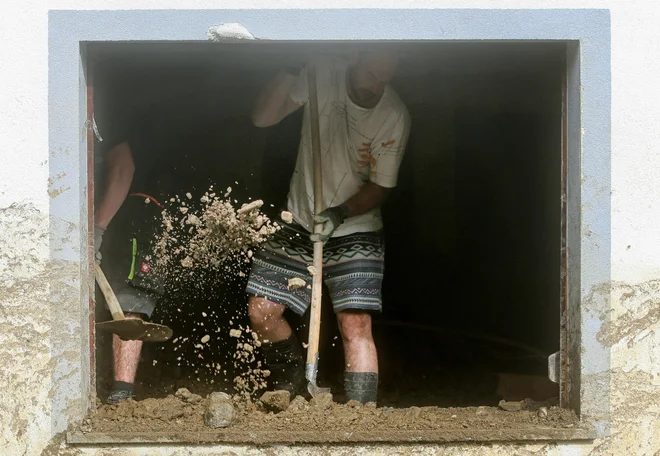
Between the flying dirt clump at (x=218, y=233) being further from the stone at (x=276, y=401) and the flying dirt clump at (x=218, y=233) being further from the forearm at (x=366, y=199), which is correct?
the stone at (x=276, y=401)

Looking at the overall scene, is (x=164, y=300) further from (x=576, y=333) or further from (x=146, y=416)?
(x=576, y=333)

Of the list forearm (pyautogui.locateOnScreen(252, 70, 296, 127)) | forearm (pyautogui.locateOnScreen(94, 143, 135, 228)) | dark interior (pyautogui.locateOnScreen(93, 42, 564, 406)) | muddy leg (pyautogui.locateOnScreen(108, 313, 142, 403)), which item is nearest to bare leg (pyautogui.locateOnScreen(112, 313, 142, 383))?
muddy leg (pyautogui.locateOnScreen(108, 313, 142, 403))

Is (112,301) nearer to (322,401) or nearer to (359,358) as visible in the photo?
(322,401)

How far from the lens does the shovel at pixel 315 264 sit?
464 cm

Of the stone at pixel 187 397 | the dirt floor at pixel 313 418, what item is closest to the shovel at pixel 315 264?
the dirt floor at pixel 313 418

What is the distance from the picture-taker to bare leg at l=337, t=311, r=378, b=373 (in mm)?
4762

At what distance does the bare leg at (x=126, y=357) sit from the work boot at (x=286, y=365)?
0.64 m

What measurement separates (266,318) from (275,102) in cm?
106

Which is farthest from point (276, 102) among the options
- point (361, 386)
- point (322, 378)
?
point (322, 378)

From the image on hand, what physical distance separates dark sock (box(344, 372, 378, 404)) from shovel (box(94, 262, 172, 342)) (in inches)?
35.1

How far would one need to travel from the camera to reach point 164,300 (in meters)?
6.34

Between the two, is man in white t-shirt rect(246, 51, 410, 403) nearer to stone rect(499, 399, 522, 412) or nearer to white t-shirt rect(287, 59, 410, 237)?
white t-shirt rect(287, 59, 410, 237)

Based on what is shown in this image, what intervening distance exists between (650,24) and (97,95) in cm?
269

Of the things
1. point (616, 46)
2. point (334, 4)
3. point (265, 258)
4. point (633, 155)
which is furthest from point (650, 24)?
point (265, 258)
